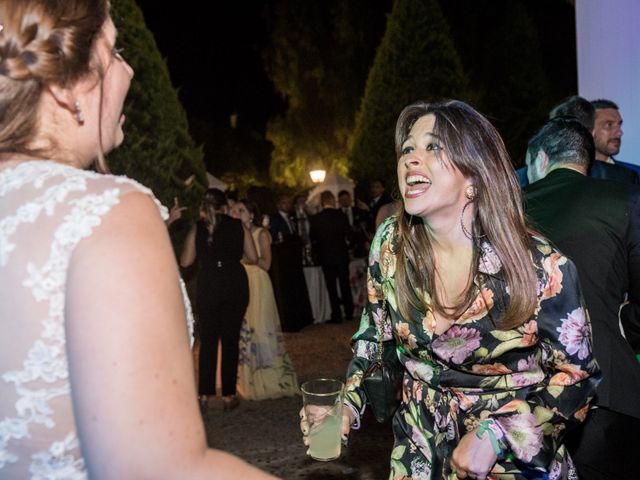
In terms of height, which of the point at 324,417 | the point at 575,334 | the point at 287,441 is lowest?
the point at 287,441

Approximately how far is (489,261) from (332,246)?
831 cm

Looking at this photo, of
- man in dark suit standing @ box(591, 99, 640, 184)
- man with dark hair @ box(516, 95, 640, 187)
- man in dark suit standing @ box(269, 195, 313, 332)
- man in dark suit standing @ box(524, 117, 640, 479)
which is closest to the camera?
man in dark suit standing @ box(524, 117, 640, 479)

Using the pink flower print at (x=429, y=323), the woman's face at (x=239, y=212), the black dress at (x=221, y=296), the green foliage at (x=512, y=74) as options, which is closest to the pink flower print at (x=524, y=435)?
the pink flower print at (x=429, y=323)

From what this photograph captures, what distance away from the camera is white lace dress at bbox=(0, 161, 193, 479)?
1.08 m

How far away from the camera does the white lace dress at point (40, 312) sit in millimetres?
1085

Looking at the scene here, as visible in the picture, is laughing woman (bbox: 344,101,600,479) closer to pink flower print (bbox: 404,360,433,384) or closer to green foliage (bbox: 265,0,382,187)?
pink flower print (bbox: 404,360,433,384)

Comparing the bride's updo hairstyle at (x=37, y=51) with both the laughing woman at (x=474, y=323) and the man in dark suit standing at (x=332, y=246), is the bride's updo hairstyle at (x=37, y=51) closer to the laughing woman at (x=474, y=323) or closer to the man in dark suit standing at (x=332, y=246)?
the laughing woman at (x=474, y=323)

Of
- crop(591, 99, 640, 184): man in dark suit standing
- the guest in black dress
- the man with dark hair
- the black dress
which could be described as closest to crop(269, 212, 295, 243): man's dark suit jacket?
the guest in black dress

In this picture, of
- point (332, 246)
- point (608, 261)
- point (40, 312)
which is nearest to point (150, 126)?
point (332, 246)

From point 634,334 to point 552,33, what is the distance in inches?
1268

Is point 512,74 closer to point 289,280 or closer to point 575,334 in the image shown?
point 289,280

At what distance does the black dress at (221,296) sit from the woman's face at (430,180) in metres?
4.16

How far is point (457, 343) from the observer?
7.08 feet

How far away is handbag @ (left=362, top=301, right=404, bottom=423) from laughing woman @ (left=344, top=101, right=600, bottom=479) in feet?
0.12
